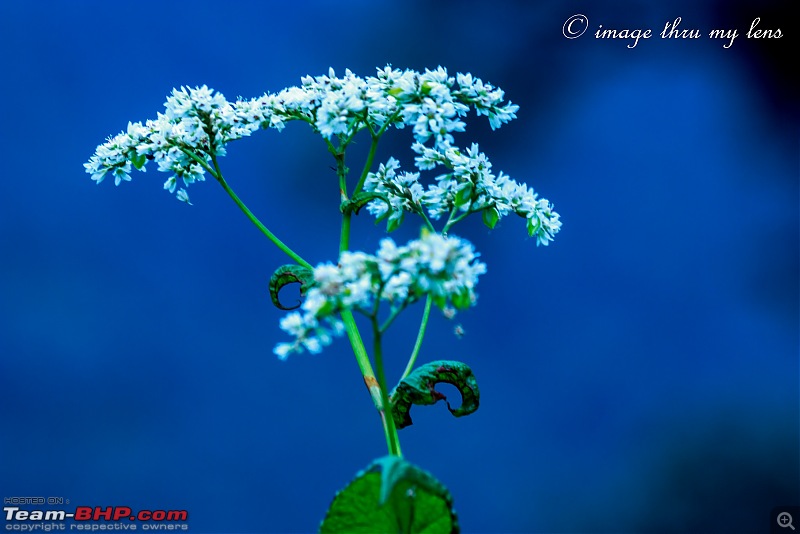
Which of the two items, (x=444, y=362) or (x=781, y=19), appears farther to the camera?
(x=781, y=19)

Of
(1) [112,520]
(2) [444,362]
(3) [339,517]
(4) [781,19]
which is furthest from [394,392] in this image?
(4) [781,19]

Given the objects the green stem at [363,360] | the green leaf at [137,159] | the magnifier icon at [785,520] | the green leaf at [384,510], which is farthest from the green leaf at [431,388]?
the magnifier icon at [785,520]

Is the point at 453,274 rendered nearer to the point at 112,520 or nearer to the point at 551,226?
the point at 551,226

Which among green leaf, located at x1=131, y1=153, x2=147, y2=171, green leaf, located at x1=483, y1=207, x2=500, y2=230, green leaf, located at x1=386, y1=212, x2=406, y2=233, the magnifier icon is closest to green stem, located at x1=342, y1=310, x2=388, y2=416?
green leaf, located at x1=386, y1=212, x2=406, y2=233

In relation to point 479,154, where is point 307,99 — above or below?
above

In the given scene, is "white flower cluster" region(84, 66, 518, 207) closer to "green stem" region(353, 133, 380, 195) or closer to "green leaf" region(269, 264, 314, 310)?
"green stem" region(353, 133, 380, 195)

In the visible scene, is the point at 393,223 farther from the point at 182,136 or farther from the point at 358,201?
the point at 182,136

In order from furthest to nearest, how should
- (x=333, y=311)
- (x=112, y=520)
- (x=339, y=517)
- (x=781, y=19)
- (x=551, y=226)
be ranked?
(x=781, y=19)
(x=112, y=520)
(x=551, y=226)
(x=339, y=517)
(x=333, y=311)
